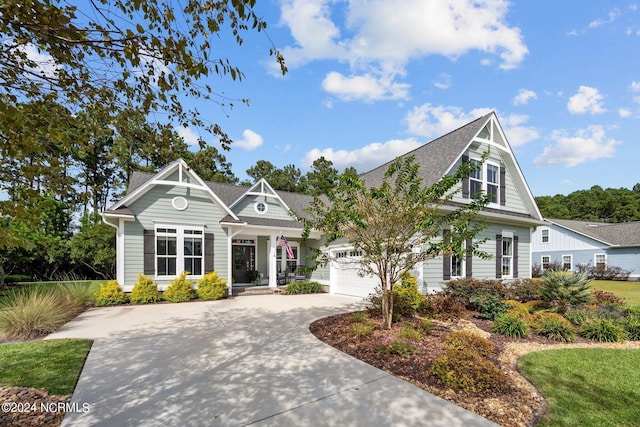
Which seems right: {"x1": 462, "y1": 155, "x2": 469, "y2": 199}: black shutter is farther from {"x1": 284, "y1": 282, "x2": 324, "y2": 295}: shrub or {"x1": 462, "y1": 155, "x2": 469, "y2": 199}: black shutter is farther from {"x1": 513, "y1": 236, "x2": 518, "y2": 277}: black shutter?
{"x1": 284, "y1": 282, "x2": 324, "y2": 295}: shrub

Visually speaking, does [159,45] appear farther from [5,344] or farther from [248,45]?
[5,344]

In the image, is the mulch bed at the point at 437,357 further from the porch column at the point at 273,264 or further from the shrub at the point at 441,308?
the porch column at the point at 273,264

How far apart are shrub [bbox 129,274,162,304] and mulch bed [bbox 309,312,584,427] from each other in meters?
6.68

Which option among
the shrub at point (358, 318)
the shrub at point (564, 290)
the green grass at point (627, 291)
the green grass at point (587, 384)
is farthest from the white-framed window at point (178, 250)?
the green grass at point (627, 291)

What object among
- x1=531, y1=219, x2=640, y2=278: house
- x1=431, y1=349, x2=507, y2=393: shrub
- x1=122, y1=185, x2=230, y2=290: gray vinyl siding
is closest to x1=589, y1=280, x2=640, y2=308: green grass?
x1=531, y1=219, x2=640, y2=278: house

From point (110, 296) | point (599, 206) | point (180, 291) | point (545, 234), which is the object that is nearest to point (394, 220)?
point (180, 291)

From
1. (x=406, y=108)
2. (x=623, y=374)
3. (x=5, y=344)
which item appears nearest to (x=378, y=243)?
(x=623, y=374)

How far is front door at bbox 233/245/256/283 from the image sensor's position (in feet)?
50.7

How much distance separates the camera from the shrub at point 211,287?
11.5m

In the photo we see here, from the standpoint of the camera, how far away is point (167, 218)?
38.9ft

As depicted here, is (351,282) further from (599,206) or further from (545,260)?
(599,206)

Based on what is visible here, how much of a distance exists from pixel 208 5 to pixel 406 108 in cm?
1046

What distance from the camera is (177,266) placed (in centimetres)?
1188

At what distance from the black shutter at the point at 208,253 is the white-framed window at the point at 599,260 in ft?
95.5
